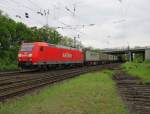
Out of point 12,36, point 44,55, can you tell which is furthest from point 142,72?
point 12,36

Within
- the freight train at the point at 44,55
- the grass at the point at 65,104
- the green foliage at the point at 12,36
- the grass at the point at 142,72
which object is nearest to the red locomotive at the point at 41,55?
the freight train at the point at 44,55

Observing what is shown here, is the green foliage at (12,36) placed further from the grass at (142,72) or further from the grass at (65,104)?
the grass at (65,104)

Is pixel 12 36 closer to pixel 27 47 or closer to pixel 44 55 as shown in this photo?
pixel 44 55

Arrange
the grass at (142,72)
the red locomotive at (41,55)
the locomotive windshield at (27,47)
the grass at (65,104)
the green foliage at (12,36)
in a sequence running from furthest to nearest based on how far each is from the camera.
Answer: the green foliage at (12,36), the locomotive windshield at (27,47), the red locomotive at (41,55), the grass at (142,72), the grass at (65,104)

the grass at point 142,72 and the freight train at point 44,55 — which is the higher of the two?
the freight train at point 44,55

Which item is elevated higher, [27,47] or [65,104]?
[27,47]

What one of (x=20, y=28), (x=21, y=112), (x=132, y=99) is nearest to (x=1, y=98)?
(x=21, y=112)

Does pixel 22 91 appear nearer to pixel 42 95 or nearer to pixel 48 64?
pixel 42 95

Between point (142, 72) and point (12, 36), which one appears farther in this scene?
point (12, 36)

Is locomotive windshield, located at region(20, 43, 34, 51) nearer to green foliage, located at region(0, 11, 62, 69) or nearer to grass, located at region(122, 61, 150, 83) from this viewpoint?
grass, located at region(122, 61, 150, 83)

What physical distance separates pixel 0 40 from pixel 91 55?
18527 mm

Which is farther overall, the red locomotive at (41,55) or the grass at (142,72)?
the red locomotive at (41,55)

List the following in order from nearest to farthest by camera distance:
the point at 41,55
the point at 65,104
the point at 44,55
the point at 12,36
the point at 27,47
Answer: the point at 65,104 → the point at 27,47 → the point at 41,55 → the point at 44,55 → the point at 12,36

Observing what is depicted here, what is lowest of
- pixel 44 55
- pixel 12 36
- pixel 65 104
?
pixel 65 104
